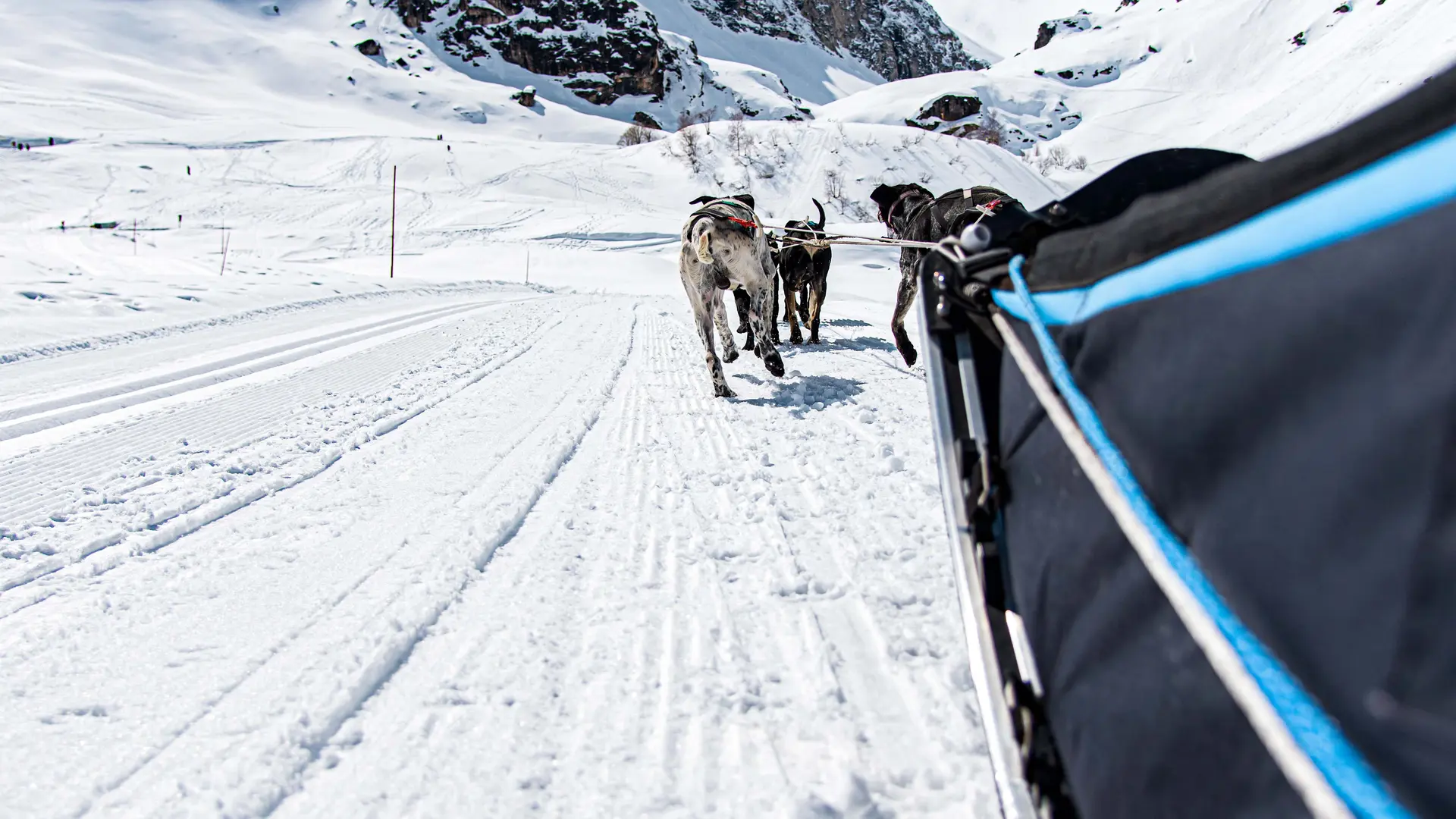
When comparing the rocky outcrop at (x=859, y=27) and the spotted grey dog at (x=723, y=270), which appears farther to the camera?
the rocky outcrop at (x=859, y=27)

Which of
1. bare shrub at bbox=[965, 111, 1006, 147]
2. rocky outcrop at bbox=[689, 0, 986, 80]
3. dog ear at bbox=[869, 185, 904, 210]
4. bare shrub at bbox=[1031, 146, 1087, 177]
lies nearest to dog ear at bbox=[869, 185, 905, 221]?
dog ear at bbox=[869, 185, 904, 210]

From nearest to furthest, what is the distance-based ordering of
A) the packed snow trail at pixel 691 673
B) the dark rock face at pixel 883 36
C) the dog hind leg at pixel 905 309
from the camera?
1. the packed snow trail at pixel 691 673
2. the dog hind leg at pixel 905 309
3. the dark rock face at pixel 883 36

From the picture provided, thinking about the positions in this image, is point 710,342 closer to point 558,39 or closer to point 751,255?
point 751,255

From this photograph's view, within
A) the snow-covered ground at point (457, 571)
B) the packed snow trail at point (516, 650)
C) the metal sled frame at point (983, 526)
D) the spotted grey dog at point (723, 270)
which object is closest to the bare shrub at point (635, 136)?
the snow-covered ground at point (457, 571)

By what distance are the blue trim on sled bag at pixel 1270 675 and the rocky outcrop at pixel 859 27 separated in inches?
6754

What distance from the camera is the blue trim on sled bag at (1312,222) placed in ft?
1.91

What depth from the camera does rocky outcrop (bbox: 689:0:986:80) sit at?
158 metres

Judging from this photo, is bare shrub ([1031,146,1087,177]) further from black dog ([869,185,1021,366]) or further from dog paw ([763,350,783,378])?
dog paw ([763,350,783,378])

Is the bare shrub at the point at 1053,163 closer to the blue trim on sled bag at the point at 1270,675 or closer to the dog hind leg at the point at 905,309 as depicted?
the dog hind leg at the point at 905,309

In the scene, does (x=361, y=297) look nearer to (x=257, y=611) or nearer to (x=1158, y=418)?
(x=257, y=611)

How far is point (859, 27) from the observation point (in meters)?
178

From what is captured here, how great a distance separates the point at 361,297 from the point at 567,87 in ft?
333

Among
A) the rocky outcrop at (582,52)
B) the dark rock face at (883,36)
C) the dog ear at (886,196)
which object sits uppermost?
the dark rock face at (883,36)

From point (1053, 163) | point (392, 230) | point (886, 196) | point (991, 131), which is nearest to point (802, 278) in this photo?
point (886, 196)
